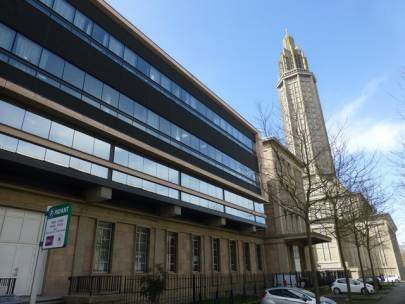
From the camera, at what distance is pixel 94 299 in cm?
1427

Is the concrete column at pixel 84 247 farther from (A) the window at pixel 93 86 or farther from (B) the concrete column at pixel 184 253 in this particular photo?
(B) the concrete column at pixel 184 253

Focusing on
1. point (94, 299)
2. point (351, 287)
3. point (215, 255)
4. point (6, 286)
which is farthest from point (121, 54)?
point (351, 287)

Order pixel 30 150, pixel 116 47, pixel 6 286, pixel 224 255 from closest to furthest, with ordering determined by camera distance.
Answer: pixel 6 286
pixel 30 150
pixel 116 47
pixel 224 255

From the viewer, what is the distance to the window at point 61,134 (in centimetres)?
1678

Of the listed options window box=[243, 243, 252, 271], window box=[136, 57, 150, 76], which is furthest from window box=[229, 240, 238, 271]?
window box=[136, 57, 150, 76]

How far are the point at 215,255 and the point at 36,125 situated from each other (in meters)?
20.8

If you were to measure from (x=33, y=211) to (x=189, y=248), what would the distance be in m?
13.9

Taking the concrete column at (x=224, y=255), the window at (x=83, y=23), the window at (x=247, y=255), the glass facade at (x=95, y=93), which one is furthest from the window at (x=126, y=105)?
the window at (x=247, y=255)

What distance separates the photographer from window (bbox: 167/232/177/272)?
82.7 feet

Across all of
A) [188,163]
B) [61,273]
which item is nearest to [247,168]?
[188,163]

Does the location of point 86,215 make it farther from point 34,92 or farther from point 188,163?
point 188,163

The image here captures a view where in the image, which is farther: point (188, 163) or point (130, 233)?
point (188, 163)

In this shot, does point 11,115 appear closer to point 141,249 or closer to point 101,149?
point 101,149

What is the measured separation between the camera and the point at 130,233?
2209 centimetres
